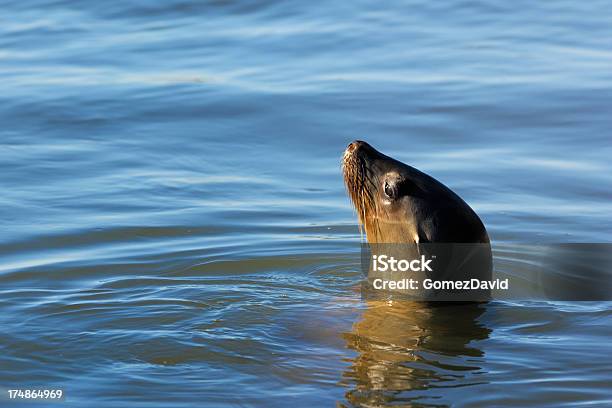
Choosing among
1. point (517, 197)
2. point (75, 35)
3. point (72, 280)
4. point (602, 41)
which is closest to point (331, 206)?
point (517, 197)

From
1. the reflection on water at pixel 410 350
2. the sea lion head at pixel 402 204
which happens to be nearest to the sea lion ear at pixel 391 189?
the sea lion head at pixel 402 204

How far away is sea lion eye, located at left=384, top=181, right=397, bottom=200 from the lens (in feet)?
24.8

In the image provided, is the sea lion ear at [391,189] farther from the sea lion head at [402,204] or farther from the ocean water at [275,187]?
the ocean water at [275,187]

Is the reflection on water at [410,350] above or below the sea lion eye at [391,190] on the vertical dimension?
below

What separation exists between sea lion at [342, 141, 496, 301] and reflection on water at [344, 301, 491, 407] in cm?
14

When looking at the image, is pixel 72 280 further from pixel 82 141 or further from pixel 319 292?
pixel 82 141

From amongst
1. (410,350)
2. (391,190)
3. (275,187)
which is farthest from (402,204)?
(275,187)

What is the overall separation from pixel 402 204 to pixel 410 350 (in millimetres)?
1054

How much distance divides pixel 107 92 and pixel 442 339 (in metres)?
7.33

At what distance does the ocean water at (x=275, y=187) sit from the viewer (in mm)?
6543

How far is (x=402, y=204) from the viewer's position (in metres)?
7.55

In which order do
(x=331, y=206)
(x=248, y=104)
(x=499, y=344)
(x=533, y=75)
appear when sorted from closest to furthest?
(x=499, y=344), (x=331, y=206), (x=248, y=104), (x=533, y=75)

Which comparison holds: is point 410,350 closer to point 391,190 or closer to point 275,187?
point 391,190

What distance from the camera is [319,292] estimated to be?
26.4 ft
